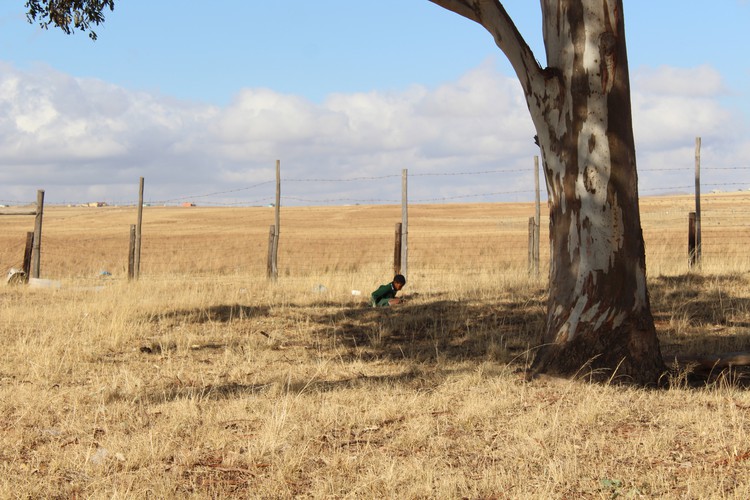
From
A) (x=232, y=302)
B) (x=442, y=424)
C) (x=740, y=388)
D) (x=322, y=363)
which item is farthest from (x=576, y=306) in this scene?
(x=232, y=302)

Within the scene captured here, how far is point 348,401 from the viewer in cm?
609

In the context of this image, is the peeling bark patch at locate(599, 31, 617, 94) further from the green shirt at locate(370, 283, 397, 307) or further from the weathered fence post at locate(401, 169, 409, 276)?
the weathered fence post at locate(401, 169, 409, 276)

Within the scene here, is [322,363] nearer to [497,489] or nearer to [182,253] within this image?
[497,489]

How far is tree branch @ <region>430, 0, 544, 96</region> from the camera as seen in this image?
22.4ft

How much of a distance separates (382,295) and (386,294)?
8 cm

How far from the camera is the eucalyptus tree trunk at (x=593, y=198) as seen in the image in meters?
6.58

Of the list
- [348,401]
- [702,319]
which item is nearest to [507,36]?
[348,401]

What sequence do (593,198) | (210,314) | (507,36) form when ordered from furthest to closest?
(210,314) < (507,36) < (593,198)

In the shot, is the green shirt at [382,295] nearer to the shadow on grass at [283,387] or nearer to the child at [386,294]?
the child at [386,294]

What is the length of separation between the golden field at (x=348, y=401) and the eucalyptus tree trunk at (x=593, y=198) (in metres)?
0.33

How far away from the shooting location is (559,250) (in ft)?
22.4

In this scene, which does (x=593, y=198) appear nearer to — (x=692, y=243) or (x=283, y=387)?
(x=283, y=387)

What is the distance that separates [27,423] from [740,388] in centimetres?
534

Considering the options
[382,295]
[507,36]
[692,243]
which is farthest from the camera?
[692,243]
